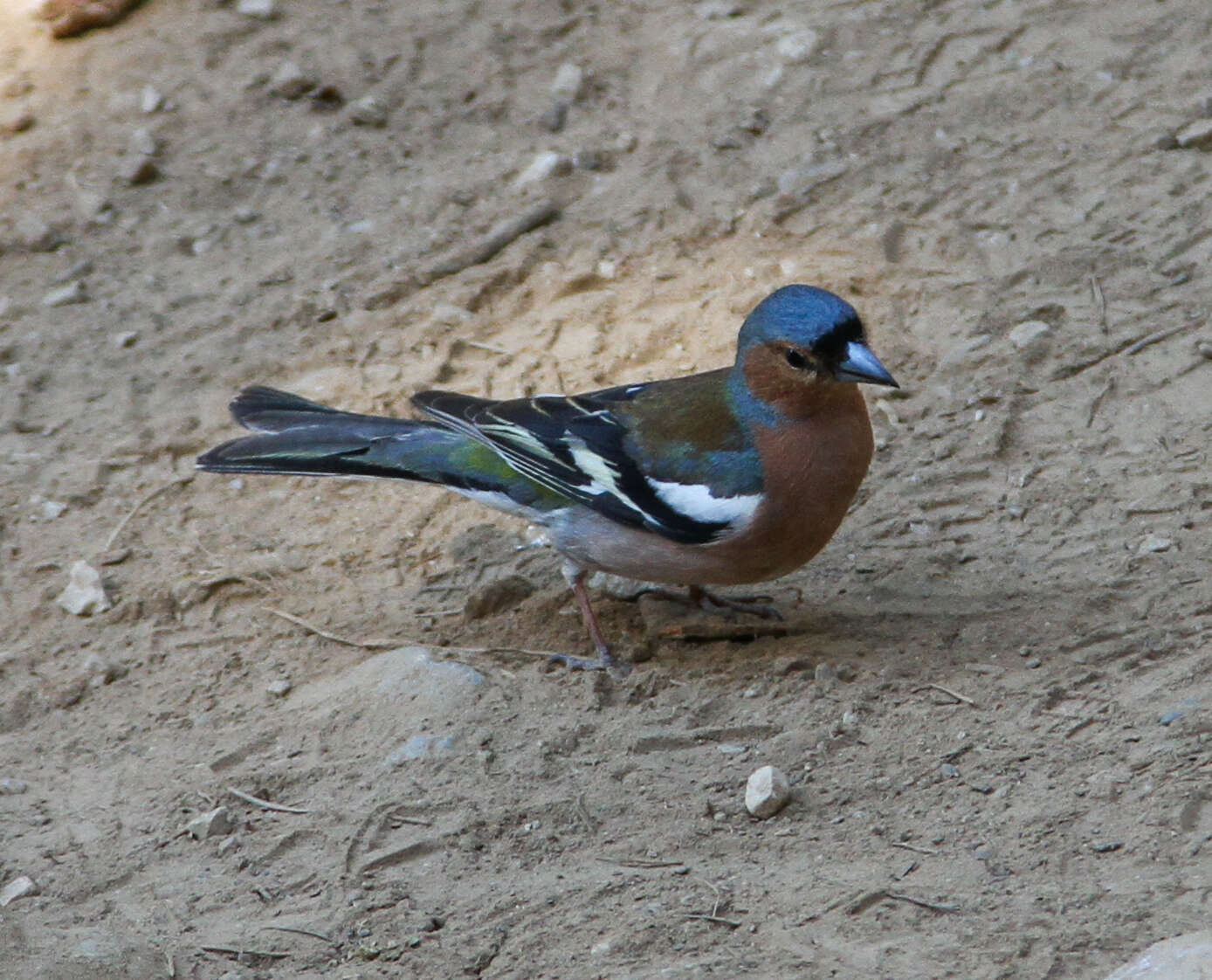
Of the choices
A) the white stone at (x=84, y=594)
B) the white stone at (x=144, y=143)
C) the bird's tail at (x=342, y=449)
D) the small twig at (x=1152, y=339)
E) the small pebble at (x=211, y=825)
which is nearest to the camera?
the small pebble at (x=211, y=825)

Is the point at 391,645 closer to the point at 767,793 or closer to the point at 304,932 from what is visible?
the point at 304,932

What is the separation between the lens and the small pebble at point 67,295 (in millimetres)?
6828

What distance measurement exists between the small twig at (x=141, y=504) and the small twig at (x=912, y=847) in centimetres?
329

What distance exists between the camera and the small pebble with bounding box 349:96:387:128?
7.51 metres

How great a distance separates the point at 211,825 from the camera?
440cm

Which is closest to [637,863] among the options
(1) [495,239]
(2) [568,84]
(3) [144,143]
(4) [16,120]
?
(1) [495,239]

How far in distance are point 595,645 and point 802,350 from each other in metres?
1.27

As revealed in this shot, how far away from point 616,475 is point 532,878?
1.50m

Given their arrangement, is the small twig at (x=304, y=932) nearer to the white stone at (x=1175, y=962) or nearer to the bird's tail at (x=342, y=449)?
the bird's tail at (x=342, y=449)

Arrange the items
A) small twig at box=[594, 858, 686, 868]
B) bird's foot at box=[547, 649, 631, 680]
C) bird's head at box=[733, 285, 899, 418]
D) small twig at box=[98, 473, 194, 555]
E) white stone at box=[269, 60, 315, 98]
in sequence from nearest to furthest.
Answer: small twig at box=[594, 858, 686, 868] < bird's head at box=[733, 285, 899, 418] < bird's foot at box=[547, 649, 631, 680] < small twig at box=[98, 473, 194, 555] < white stone at box=[269, 60, 315, 98]

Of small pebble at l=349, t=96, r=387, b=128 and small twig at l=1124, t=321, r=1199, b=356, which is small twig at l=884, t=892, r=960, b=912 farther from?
small pebble at l=349, t=96, r=387, b=128

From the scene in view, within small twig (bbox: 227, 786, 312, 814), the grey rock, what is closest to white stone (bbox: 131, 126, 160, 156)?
the grey rock

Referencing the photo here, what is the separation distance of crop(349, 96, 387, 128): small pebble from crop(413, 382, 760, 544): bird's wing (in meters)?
2.64

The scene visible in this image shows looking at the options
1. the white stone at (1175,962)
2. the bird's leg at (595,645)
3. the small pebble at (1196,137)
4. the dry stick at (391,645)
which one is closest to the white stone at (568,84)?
the small pebble at (1196,137)
